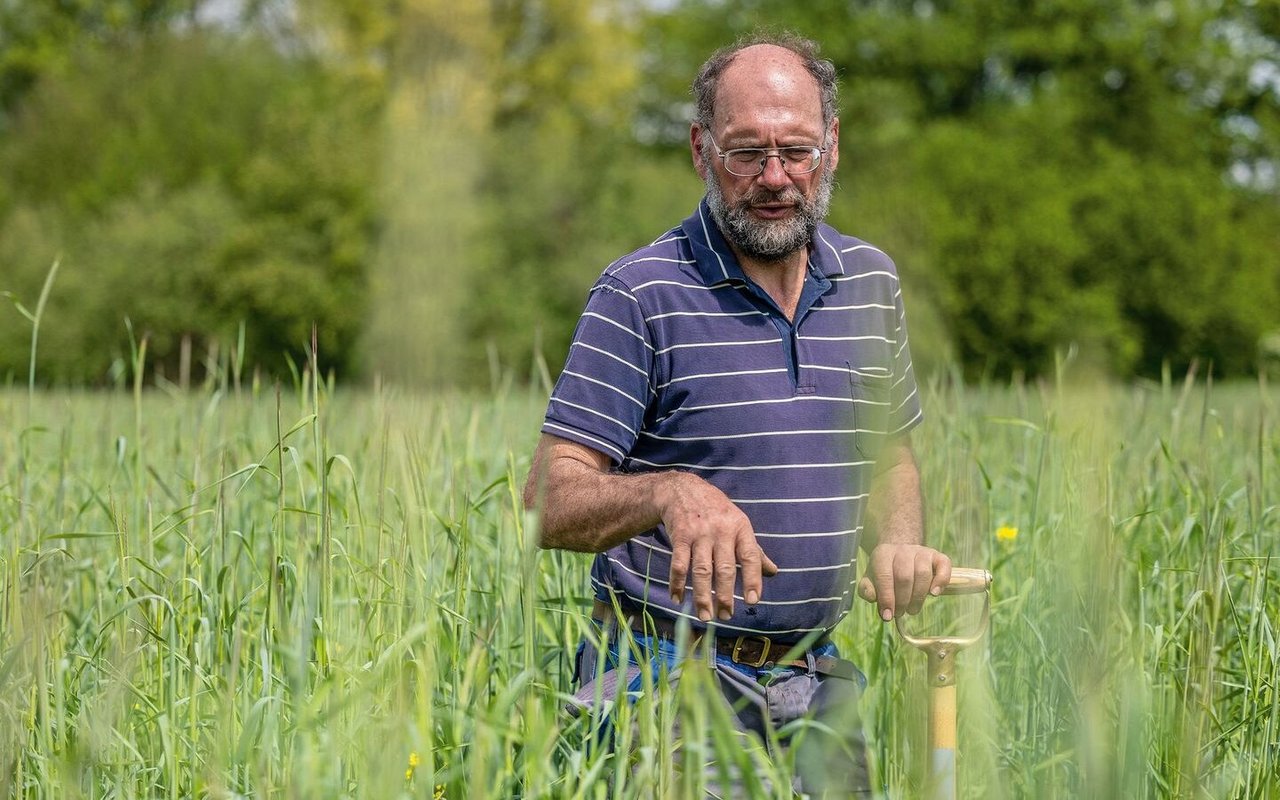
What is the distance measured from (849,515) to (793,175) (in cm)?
54

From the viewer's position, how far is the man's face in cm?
215

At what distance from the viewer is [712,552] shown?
5.31ft

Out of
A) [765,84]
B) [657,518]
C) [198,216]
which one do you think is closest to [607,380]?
[657,518]

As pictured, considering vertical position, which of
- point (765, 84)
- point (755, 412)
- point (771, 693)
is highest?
point (765, 84)

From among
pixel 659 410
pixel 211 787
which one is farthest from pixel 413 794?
pixel 659 410

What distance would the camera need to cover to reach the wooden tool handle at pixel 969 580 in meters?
1.87

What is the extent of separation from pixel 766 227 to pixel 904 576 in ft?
1.95

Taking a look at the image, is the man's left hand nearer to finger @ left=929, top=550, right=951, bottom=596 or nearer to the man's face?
finger @ left=929, top=550, right=951, bottom=596

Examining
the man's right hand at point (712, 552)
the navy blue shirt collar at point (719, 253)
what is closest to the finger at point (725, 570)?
the man's right hand at point (712, 552)

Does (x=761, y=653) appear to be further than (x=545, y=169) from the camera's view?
No

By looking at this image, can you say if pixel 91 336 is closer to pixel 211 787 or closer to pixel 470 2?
pixel 470 2

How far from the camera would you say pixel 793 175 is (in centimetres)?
218

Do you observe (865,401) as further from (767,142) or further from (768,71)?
(768,71)

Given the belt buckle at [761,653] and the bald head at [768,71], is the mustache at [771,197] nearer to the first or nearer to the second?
the bald head at [768,71]
